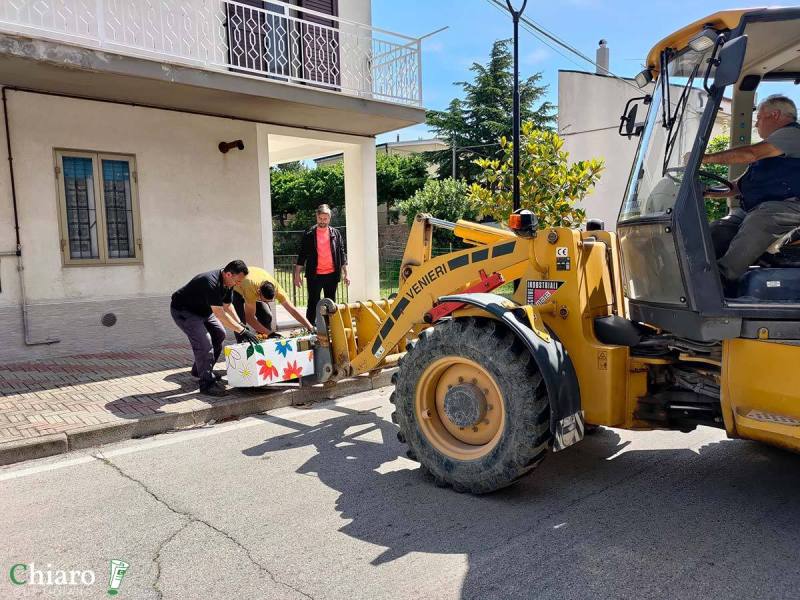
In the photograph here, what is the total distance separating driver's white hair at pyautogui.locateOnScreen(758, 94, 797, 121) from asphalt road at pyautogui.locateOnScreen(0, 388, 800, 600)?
240cm

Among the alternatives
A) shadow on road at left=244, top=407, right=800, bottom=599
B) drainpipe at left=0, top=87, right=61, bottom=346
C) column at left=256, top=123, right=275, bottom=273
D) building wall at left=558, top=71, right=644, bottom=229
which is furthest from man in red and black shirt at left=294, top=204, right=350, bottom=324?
building wall at left=558, top=71, right=644, bottom=229

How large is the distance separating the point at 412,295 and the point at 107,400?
3.40 m

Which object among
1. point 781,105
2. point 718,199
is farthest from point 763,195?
point 781,105

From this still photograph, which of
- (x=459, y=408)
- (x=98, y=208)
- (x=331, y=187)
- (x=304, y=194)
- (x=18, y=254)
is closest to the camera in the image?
(x=459, y=408)

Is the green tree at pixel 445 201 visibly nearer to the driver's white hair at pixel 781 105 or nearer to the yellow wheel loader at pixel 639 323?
the yellow wheel loader at pixel 639 323

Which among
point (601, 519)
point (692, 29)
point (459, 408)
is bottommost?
point (601, 519)

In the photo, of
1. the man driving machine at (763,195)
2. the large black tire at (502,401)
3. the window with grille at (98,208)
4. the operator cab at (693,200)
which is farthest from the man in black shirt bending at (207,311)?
the man driving machine at (763,195)

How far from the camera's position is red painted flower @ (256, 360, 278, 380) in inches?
236

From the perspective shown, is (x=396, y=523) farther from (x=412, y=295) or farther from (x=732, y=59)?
(x=732, y=59)

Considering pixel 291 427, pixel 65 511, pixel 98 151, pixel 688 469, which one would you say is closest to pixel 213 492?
pixel 65 511

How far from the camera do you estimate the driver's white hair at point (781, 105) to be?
376cm

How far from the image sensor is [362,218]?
441 inches

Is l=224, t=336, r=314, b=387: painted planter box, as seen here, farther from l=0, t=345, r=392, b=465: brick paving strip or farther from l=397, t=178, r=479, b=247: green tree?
l=397, t=178, r=479, b=247: green tree

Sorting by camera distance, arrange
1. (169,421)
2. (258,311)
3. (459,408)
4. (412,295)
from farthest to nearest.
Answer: (258,311), (169,421), (412,295), (459,408)
